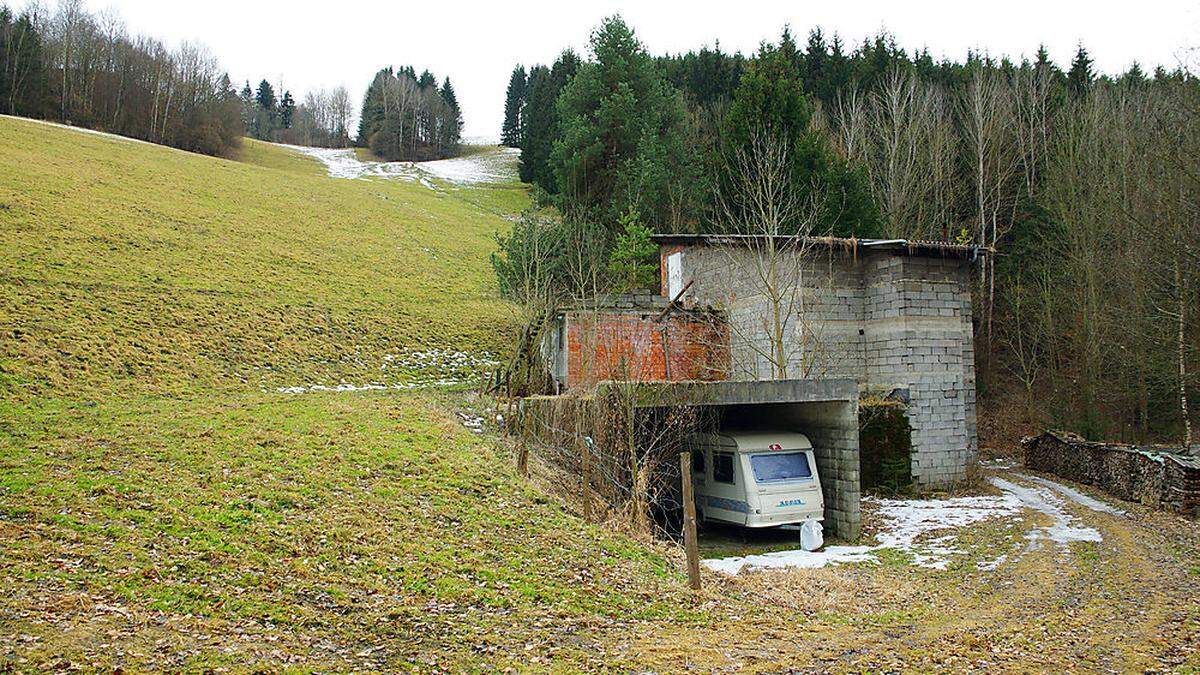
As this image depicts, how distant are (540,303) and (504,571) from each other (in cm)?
1262

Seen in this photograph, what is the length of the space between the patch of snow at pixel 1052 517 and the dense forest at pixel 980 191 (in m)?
5.11

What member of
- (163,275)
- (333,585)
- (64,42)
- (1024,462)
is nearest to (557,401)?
(333,585)

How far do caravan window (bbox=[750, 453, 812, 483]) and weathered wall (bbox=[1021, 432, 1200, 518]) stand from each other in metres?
7.72

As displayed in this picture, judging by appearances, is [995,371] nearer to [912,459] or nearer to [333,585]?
[912,459]

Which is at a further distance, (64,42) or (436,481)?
(64,42)

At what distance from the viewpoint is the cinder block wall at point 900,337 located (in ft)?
64.5

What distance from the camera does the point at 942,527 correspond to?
15.5m

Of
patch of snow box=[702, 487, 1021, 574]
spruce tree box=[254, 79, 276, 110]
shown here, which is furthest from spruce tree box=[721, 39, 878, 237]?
spruce tree box=[254, 79, 276, 110]

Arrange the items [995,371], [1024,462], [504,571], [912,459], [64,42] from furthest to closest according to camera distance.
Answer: [64,42]
[995,371]
[1024,462]
[912,459]
[504,571]

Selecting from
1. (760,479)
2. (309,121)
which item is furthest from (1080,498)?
(309,121)

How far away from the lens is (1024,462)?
976 inches

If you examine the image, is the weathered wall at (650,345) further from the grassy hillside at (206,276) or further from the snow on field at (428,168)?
the snow on field at (428,168)

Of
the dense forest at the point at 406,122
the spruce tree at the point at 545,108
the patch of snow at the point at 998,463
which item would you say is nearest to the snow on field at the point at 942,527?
the patch of snow at the point at 998,463

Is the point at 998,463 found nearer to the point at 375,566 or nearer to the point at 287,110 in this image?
the point at 375,566
